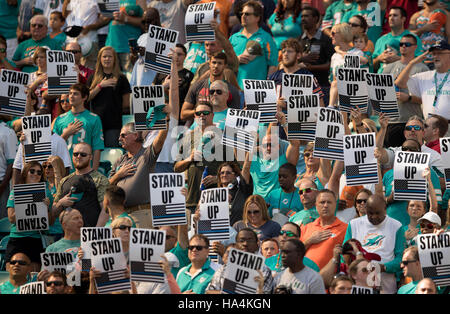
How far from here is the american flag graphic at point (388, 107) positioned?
13555 millimetres

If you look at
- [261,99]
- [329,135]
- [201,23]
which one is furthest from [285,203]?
[201,23]

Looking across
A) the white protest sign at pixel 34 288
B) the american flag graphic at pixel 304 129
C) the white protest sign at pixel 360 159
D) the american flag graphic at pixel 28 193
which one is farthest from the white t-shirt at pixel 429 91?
the white protest sign at pixel 34 288

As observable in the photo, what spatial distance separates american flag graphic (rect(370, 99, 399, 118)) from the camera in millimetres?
13555

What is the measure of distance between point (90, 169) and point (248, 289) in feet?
11.8

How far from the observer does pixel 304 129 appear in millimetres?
13531

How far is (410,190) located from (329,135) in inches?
47.0

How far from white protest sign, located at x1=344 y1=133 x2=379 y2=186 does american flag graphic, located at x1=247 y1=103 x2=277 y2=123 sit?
118cm

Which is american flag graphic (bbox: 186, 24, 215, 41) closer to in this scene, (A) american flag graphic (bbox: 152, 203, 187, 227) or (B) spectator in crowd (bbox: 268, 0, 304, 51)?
(B) spectator in crowd (bbox: 268, 0, 304, 51)

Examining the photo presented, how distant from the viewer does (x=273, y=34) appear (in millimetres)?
A: 16672

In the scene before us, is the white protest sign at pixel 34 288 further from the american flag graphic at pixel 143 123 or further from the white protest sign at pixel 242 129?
the white protest sign at pixel 242 129

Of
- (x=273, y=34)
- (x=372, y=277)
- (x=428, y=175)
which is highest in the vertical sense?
(x=273, y=34)

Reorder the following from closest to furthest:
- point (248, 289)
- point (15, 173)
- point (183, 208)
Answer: point (248, 289) → point (183, 208) → point (15, 173)
